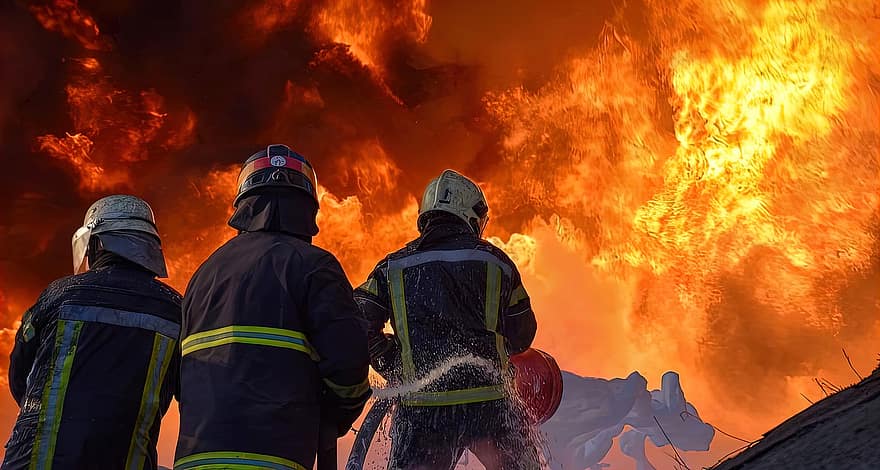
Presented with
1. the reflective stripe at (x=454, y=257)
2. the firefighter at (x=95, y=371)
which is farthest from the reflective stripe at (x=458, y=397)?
the firefighter at (x=95, y=371)

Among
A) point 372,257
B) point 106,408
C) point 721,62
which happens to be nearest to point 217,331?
point 106,408

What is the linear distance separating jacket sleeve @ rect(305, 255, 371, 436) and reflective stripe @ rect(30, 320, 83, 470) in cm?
134

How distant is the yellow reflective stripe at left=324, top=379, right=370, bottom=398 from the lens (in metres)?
2.96

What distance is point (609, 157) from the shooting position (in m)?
20.9

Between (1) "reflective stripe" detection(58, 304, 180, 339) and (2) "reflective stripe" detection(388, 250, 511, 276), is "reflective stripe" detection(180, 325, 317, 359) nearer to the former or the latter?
(1) "reflective stripe" detection(58, 304, 180, 339)

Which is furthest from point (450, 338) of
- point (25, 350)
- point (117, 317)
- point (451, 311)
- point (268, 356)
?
point (25, 350)

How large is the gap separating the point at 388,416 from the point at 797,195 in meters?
18.8

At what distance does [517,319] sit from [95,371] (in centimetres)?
226

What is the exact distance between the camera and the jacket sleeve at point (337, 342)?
9.65ft

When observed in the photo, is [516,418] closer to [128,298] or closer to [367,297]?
[367,297]

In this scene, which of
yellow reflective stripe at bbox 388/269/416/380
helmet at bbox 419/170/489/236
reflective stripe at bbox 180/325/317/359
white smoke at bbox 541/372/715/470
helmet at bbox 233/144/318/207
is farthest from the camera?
white smoke at bbox 541/372/715/470

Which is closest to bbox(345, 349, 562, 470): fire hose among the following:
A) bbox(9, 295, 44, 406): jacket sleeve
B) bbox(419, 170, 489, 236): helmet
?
bbox(419, 170, 489, 236): helmet

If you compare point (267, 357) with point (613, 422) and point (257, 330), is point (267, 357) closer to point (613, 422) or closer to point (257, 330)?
point (257, 330)

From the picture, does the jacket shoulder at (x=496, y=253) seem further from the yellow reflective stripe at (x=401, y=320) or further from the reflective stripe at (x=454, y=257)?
the yellow reflective stripe at (x=401, y=320)
